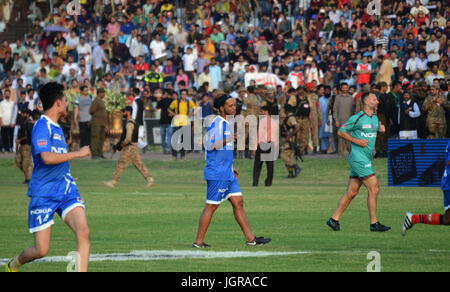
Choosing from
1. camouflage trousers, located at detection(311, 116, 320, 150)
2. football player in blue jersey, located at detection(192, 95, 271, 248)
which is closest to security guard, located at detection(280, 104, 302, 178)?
camouflage trousers, located at detection(311, 116, 320, 150)

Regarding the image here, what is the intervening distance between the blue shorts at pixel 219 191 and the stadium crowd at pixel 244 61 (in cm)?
1221

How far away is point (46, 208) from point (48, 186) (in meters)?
0.21

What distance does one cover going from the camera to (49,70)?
40.9 metres

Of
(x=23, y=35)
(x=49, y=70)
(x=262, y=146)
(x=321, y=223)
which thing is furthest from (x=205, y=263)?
(x=23, y=35)

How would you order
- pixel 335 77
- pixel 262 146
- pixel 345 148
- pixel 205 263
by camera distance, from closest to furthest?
pixel 205 263
pixel 262 146
pixel 345 148
pixel 335 77

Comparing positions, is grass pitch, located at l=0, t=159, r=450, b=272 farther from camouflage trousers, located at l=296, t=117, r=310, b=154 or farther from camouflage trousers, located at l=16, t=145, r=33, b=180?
camouflage trousers, located at l=296, t=117, r=310, b=154

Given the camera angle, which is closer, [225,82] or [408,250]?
[408,250]

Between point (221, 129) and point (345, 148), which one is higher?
point (221, 129)

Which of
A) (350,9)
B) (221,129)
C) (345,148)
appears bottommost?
(345,148)

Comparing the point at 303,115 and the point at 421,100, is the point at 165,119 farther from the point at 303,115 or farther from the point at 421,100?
the point at 421,100

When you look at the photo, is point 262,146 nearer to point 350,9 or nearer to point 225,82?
point 225,82

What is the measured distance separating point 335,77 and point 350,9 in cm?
440

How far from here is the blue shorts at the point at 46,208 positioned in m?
9.44

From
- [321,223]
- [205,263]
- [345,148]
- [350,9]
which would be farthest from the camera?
[350,9]
